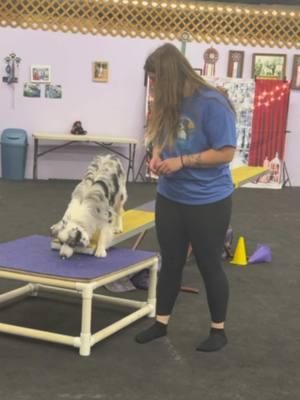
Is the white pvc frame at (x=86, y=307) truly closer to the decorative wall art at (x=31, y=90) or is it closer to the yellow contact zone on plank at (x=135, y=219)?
the yellow contact zone on plank at (x=135, y=219)

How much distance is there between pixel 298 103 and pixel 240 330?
545 cm

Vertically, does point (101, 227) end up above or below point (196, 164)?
below

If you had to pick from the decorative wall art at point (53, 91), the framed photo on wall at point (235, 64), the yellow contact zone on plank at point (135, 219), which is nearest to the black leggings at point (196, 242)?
the yellow contact zone on plank at point (135, 219)

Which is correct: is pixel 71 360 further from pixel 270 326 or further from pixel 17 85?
pixel 17 85

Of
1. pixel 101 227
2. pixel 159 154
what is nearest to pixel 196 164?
pixel 159 154

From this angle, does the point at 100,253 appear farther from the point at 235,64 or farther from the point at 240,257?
the point at 235,64

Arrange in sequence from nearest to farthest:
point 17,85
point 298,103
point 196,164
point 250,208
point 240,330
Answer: point 196,164 < point 240,330 < point 250,208 < point 17,85 < point 298,103

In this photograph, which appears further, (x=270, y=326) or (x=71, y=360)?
(x=270, y=326)

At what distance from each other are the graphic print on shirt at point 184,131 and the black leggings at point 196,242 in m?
0.24

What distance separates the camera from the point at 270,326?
283 centimetres

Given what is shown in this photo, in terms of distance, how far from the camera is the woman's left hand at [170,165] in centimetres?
227

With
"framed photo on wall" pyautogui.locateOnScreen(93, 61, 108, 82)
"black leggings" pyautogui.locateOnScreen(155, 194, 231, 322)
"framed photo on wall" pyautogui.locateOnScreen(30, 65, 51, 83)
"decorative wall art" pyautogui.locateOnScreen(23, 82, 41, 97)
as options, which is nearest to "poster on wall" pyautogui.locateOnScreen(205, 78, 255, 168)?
"framed photo on wall" pyautogui.locateOnScreen(93, 61, 108, 82)

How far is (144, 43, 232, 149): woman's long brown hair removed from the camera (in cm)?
226

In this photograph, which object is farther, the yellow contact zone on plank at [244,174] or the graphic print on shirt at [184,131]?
the yellow contact zone on plank at [244,174]
